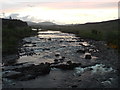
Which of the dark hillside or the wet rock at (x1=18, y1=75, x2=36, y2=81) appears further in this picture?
the dark hillside

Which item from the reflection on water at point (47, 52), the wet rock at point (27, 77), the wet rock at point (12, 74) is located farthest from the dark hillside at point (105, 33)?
the wet rock at point (12, 74)

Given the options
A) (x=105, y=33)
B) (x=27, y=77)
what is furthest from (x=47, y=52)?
(x=105, y=33)

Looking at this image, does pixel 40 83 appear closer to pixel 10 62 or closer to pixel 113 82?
pixel 113 82

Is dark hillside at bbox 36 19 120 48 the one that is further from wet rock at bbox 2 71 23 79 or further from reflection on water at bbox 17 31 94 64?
wet rock at bbox 2 71 23 79

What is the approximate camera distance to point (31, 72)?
72.3 ft

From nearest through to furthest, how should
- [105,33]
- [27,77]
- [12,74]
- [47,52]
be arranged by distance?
[27,77] < [12,74] < [47,52] < [105,33]

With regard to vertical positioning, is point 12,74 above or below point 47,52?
below

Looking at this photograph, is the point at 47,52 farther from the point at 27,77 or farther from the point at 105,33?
the point at 105,33

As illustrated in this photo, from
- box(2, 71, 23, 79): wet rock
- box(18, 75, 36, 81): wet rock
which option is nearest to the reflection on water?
box(2, 71, 23, 79): wet rock

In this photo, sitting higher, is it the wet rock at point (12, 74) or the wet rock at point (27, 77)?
the wet rock at point (12, 74)

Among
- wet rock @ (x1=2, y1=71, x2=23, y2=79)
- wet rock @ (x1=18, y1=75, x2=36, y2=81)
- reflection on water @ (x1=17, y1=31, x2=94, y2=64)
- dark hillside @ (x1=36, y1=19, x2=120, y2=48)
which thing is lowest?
A: wet rock @ (x1=18, y1=75, x2=36, y2=81)

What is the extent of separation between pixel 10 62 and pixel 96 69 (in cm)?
1123

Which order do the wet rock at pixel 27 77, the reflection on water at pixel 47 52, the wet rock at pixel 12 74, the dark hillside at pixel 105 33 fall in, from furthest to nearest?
the dark hillside at pixel 105 33
the reflection on water at pixel 47 52
the wet rock at pixel 12 74
the wet rock at pixel 27 77

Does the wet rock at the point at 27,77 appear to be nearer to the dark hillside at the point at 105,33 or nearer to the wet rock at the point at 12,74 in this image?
the wet rock at the point at 12,74
